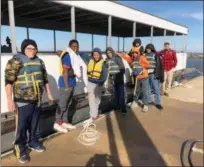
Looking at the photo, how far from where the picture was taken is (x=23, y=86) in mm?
3465

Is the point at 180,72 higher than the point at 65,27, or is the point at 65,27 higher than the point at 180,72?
the point at 65,27

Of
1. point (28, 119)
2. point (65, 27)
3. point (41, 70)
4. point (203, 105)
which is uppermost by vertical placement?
point (65, 27)

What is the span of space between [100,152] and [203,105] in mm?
5360

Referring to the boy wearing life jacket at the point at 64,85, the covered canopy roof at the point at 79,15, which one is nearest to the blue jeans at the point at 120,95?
the boy wearing life jacket at the point at 64,85

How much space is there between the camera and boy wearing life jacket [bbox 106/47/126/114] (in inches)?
240

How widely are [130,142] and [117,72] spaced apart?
218 centimetres

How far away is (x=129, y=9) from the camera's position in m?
8.83

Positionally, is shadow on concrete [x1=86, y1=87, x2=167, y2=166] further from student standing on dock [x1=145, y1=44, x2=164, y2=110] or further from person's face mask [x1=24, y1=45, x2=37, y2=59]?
person's face mask [x1=24, y1=45, x2=37, y2=59]

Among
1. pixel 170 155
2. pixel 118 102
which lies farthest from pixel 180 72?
pixel 170 155

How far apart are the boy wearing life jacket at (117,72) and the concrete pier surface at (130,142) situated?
35cm

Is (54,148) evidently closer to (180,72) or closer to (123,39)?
(180,72)

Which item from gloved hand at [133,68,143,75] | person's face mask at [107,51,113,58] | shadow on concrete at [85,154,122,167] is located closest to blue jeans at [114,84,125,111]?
gloved hand at [133,68,143,75]

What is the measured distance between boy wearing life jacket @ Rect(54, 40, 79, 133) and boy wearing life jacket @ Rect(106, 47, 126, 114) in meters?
1.45

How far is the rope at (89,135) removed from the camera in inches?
176
